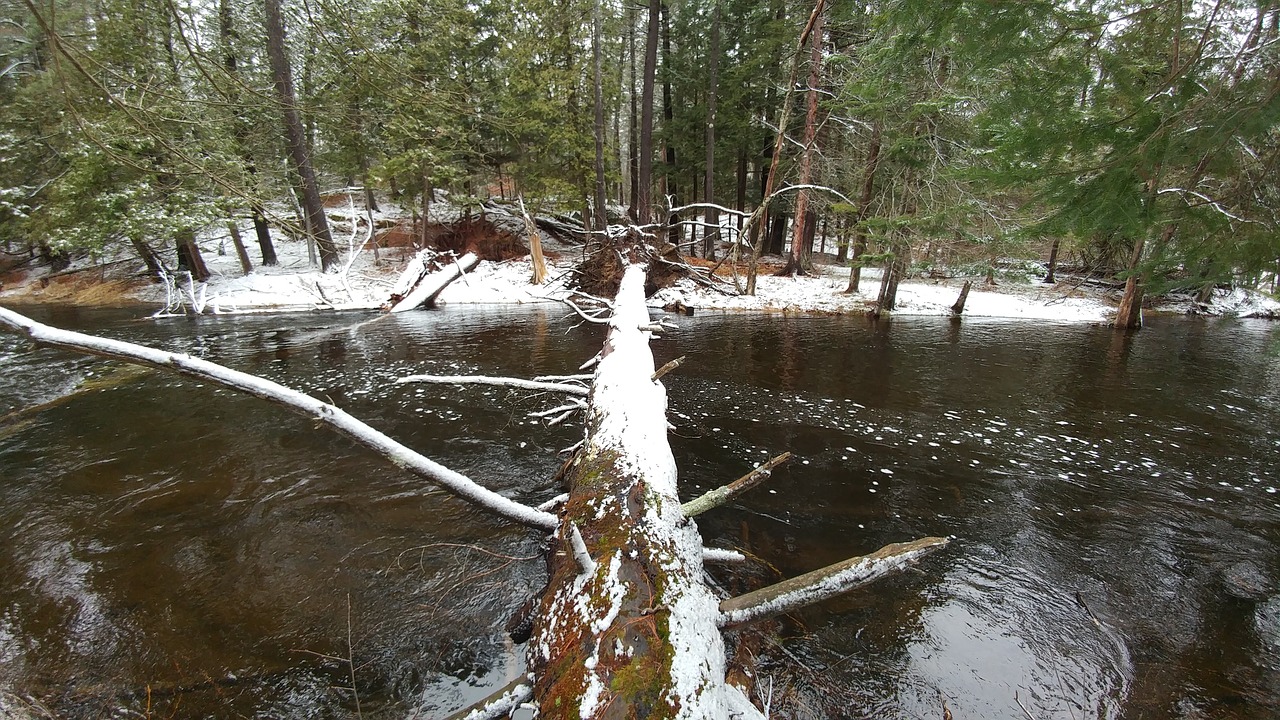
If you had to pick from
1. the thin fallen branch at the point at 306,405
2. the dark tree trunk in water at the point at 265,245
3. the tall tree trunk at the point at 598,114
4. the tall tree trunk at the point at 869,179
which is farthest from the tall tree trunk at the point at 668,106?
the thin fallen branch at the point at 306,405

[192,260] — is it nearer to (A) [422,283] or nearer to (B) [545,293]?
Answer: (A) [422,283]

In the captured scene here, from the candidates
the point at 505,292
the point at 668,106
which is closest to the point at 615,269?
the point at 505,292

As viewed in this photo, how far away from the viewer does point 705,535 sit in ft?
12.2

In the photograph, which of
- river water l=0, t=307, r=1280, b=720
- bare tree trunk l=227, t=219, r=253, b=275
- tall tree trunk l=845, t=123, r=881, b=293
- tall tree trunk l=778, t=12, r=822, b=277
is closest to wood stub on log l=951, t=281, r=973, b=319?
tall tree trunk l=845, t=123, r=881, b=293

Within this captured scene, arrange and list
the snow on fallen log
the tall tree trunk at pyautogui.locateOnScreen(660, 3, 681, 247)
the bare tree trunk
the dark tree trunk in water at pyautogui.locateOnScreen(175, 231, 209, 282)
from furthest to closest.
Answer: the tall tree trunk at pyautogui.locateOnScreen(660, 3, 681, 247), the bare tree trunk, the dark tree trunk in water at pyautogui.locateOnScreen(175, 231, 209, 282), the snow on fallen log

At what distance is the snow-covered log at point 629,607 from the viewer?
1661 mm

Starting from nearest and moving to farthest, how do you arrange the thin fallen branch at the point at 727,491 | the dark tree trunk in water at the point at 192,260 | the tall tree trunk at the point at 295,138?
the thin fallen branch at the point at 727,491, the tall tree trunk at the point at 295,138, the dark tree trunk in water at the point at 192,260

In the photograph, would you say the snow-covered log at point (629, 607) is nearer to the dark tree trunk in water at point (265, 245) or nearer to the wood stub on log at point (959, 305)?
the wood stub on log at point (959, 305)

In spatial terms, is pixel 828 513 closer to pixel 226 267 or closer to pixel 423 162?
pixel 423 162

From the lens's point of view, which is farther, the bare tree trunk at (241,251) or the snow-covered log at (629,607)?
the bare tree trunk at (241,251)

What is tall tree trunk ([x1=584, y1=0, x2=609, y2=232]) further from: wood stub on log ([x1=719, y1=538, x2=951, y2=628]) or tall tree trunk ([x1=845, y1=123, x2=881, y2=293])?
wood stub on log ([x1=719, y1=538, x2=951, y2=628])

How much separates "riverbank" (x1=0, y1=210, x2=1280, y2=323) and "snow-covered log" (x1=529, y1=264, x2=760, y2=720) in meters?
10.1

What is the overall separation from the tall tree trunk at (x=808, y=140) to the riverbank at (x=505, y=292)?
764 mm

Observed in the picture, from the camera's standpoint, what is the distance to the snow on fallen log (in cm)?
1330
